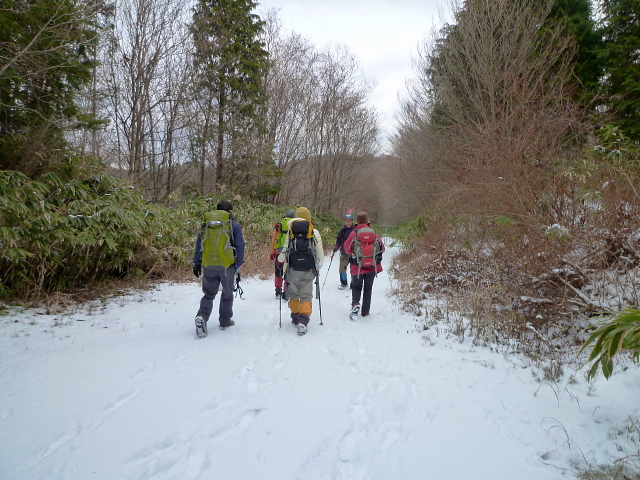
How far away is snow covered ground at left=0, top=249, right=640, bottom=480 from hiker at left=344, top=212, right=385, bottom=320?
128 centimetres

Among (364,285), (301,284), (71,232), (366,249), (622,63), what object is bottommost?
(364,285)

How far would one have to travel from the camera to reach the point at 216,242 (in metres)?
4.66

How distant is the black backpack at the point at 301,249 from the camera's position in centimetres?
507

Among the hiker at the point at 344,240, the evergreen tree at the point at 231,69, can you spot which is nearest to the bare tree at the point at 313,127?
the evergreen tree at the point at 231,69

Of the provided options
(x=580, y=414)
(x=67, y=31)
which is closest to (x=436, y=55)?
(x=67, y=31)

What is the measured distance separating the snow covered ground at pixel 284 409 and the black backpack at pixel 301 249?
1.10 meters

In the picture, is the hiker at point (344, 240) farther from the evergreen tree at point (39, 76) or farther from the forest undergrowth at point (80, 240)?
the evergreen tree at point (39, 76)

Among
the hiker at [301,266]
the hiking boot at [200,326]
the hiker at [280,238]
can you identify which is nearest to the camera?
the hiking boot at [200,326]

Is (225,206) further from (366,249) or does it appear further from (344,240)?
(344,240)

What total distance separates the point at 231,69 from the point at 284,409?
1464cm

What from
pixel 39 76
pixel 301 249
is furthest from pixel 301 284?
pixel 39 76

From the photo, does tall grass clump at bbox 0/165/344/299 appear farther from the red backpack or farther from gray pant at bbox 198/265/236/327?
the red backpack

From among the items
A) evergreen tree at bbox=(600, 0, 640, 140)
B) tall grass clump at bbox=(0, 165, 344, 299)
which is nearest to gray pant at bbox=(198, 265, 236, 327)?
tall grass clump at bbox=(0, 165, 344, 299)

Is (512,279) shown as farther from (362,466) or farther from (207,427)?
(207,427)
